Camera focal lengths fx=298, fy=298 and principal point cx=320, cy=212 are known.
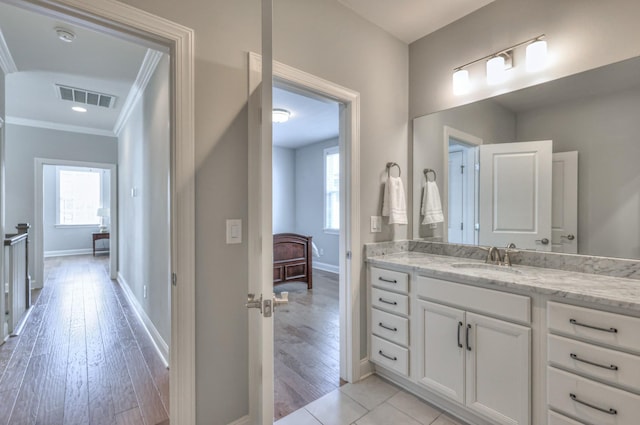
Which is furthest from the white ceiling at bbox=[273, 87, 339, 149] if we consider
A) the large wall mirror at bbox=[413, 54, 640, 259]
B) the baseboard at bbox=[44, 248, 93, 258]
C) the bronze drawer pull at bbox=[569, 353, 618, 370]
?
the baseboard at bbox=[44, 248, 93, 258]

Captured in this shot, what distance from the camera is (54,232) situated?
24.8 ft

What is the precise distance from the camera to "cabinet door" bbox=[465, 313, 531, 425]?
57.7 inches

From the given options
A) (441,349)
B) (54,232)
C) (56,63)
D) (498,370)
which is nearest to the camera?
(498,370)

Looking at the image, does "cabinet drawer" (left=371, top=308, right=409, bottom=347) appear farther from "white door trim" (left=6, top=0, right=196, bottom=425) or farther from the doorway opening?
"white door trim" (left=6, top=0, right=196, bottom=425)

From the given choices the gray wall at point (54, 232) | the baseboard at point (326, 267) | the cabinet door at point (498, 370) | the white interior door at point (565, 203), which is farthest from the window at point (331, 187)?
the gray wall at point (54, 232)

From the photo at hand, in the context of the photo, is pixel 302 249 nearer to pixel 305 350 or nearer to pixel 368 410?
pixel 305 350

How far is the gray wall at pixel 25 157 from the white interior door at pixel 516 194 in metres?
6.14

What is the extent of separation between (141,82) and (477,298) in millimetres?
3672

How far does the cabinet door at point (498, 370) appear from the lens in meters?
1.47

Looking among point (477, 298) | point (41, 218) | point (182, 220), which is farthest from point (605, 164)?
point (41, 218)

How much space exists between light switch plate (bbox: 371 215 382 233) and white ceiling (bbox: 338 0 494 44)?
1515 millimetres

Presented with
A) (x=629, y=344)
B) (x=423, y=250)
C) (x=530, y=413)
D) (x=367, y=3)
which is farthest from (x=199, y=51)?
(x=530, y=413)

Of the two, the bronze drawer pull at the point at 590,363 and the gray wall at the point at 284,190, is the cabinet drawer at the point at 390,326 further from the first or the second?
the gray wall at the point at 284,190

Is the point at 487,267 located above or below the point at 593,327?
above
